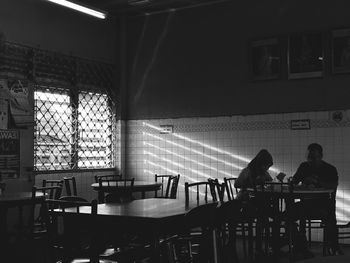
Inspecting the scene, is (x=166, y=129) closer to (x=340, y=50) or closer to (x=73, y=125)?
(x=73, y=125)

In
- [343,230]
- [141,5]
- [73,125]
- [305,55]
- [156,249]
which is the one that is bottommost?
[343,230]

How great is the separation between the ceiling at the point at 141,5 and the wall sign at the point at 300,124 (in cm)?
253

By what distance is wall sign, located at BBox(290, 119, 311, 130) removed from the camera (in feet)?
26.2

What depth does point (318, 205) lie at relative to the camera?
6254 mm

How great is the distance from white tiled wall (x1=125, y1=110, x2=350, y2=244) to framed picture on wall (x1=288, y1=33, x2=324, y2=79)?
64 centimetres

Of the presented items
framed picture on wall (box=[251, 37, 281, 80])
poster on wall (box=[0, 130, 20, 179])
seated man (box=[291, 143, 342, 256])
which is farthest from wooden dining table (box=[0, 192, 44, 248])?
framed picture on wall (box=[251, 37, 281, 80])

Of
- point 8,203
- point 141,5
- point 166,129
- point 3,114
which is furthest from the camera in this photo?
point 166,129

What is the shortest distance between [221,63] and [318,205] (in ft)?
11.4

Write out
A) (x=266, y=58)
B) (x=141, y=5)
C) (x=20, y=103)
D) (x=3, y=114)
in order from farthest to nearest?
(x=141, y=5), (x=266, y=58), (x=20, y=103), (x=3, y=114)

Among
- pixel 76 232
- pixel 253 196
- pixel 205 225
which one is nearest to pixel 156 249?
pixel 205 225

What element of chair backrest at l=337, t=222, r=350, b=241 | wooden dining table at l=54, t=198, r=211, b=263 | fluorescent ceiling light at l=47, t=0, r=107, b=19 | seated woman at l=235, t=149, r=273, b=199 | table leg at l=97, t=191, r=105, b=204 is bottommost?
chair backrest at l=337, t=222, r=350, b=241

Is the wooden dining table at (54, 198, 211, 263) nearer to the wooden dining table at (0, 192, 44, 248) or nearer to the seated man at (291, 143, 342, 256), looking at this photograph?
the wooden dining table at (0, 192, 44, 248)

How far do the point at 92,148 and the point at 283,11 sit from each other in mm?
3992

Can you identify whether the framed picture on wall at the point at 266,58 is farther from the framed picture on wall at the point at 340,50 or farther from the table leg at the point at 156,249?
the table leg at the point at 156,249
